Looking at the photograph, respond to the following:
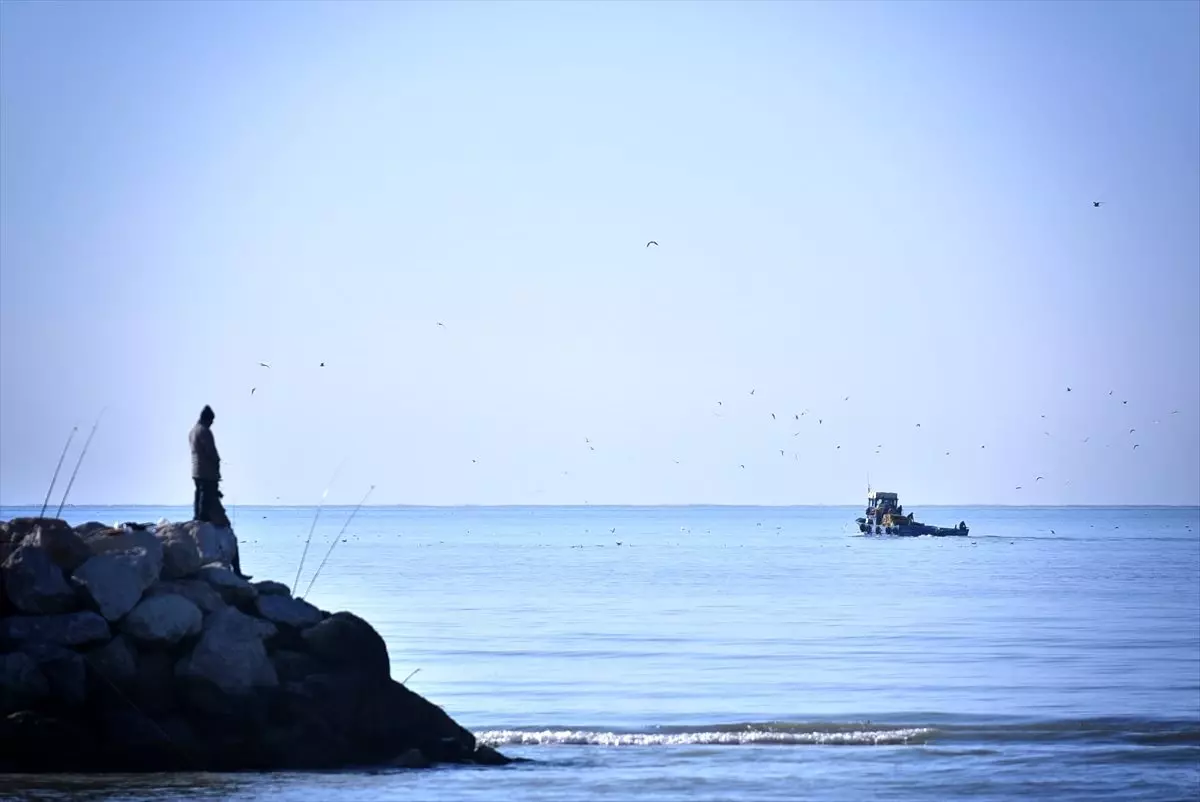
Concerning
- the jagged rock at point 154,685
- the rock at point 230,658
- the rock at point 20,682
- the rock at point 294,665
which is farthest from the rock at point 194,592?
the rock at point 20,682

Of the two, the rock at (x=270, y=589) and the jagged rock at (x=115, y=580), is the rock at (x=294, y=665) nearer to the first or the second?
the rock at (x=270, y=589)

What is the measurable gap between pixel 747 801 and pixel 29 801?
28.6ft

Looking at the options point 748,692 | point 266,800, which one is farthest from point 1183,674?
point 266,800

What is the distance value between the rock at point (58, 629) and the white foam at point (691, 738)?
685cm

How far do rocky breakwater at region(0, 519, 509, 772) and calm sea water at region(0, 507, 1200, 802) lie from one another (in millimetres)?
579

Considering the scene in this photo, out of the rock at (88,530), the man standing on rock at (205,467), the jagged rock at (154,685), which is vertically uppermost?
the man standing on rock at (205,467)

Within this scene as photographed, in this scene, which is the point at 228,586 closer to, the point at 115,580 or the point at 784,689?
the point at 115,580

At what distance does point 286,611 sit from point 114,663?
8.28 feet

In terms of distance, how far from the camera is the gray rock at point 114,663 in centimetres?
2038

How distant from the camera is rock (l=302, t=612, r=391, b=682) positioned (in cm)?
2138

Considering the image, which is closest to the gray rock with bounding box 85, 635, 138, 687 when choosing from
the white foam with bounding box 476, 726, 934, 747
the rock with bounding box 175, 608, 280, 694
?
the rock with bounding box 175, 608, 280, 694

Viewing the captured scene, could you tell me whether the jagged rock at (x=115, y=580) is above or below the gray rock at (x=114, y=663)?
above

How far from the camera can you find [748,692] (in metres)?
31.2

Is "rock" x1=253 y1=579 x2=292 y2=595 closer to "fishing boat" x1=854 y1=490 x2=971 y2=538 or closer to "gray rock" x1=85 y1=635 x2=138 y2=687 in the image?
"gray rock" x1=85 y1=635 x2=138 y2=687
